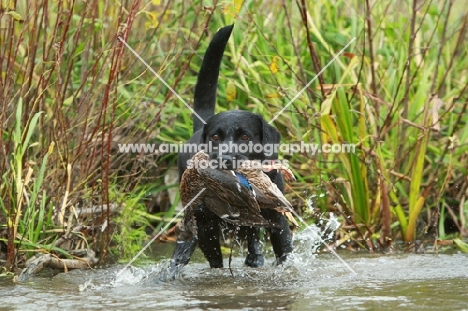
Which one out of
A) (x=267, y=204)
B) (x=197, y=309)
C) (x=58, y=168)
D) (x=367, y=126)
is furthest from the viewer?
(x=367, y=126)

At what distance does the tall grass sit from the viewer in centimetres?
518

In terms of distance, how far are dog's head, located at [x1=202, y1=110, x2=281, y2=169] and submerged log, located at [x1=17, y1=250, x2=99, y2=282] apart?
1120 millimetres


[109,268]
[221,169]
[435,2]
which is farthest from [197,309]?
[435,2]

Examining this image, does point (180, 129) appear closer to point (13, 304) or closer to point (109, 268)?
point (109, 268)

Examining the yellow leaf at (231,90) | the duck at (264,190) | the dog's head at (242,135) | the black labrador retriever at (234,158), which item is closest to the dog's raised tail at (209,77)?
the black labrador retriever at (234,158)

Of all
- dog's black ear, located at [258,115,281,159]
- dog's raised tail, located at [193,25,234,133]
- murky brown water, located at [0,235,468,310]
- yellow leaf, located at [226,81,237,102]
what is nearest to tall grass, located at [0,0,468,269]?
yellow leaf, located at [226,81,237,102]

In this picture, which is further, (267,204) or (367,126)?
(367,126)

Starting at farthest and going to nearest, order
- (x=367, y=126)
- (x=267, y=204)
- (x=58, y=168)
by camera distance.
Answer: (x=367, y=126) → (x=58, y=168) → (x=267, y=204)

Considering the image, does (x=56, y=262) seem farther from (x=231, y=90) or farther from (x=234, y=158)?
(x=231, y=90)

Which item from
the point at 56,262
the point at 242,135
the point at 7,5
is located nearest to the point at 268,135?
the point at 242,135

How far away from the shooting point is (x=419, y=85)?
686 centimetres

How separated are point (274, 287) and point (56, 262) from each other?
1.47 m

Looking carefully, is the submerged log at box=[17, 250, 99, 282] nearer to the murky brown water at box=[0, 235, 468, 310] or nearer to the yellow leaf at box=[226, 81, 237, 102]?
the murky brown water at box=[0, 235, 468, 310]

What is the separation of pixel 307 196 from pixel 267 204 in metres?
2.13
